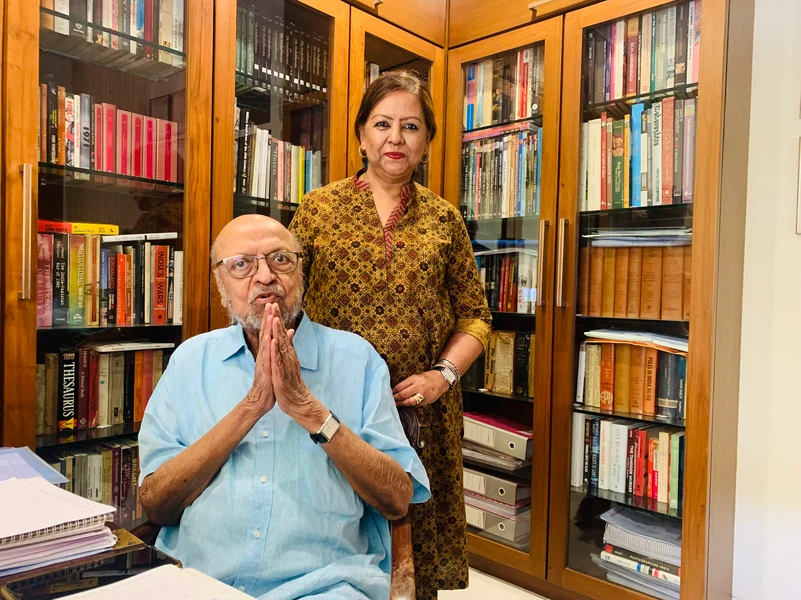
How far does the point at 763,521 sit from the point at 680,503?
364 mm

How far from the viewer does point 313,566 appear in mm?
1192

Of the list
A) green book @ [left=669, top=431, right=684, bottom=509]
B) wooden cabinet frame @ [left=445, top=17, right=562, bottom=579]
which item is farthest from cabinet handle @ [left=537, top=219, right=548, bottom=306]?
green book @ [left=669, top=431, right=684, bottom=509]

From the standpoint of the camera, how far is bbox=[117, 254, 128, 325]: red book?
1937mm

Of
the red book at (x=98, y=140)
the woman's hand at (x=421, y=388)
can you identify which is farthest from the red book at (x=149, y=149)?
the woman's hand at (x=421, y=388)

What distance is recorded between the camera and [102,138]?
190 cm

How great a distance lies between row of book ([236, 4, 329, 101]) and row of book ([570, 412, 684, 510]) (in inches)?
65.0

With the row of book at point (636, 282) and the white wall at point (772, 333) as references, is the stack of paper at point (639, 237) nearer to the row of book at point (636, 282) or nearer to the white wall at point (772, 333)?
the row of book at point (636, 282)

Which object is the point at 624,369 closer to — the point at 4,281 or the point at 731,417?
the point at 731,417

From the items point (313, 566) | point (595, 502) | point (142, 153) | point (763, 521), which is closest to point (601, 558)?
point (595, 502)

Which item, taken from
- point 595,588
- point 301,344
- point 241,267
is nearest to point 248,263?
point 241,267

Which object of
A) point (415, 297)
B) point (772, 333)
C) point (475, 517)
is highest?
point (415, 297)

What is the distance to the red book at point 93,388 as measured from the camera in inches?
74.9

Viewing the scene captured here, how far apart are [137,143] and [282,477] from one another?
1.27 m

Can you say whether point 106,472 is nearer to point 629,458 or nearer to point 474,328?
point 474,328
